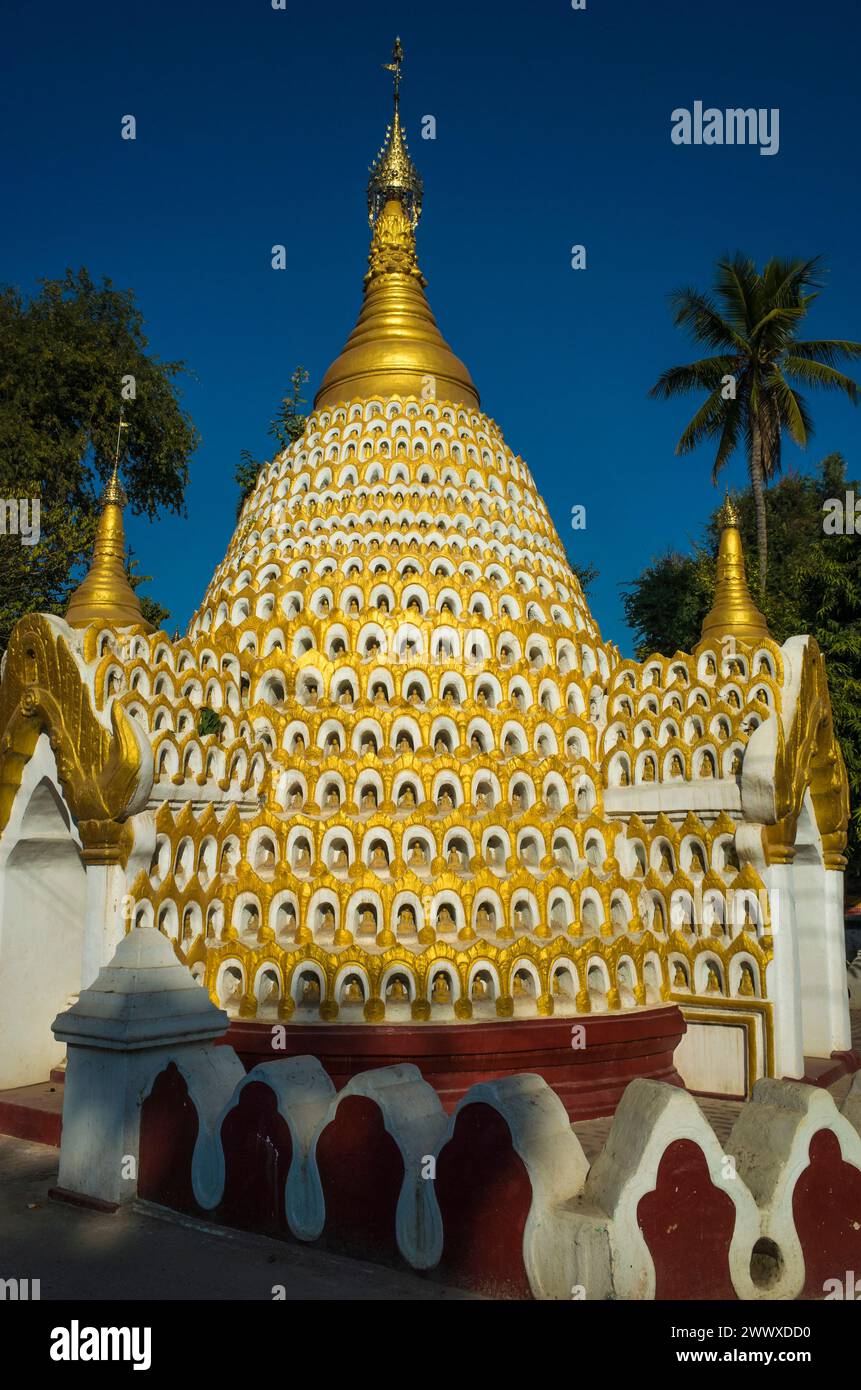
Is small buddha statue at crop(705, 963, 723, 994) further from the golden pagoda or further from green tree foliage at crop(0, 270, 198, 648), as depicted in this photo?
green tree foliage at crop(0, 270, 198, 648)

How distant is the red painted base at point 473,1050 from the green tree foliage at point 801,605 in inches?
517

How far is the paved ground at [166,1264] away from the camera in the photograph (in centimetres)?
558

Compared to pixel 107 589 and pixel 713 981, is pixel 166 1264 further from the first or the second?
pixel 107 589

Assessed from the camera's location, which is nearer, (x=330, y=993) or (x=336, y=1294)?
(x=336, y=1294)

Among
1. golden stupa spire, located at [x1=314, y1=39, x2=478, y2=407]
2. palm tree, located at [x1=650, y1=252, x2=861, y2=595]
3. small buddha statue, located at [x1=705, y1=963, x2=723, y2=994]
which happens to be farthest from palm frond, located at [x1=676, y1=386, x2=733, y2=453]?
small buddha statue, located at [x1=705, y1=963, x2=723, y2=994]

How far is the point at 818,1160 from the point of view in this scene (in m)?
5.91

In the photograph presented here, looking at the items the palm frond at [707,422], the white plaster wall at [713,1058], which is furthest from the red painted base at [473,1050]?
the palm frond at [707,422]

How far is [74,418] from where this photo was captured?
28.4 meters

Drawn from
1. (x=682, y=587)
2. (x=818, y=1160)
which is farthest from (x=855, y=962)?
(x=818, y=1160)

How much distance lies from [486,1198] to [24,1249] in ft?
9.96

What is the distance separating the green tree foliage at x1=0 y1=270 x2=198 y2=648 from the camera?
23.1 m

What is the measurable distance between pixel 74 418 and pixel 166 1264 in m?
26.2
